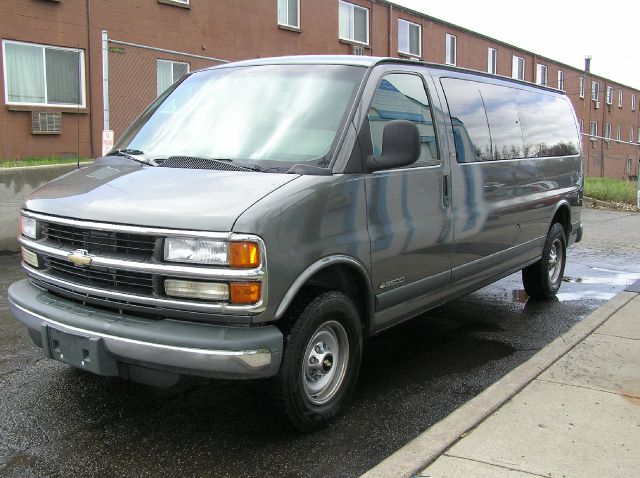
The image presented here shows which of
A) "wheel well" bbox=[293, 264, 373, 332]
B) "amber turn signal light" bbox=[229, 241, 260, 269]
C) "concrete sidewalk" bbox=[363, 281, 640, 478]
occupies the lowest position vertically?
"concrete sidewalk" bbox=[363, 281, 640, 478]

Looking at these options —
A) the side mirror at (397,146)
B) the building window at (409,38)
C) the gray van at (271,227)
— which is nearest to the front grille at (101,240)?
the gray van at (271,227)

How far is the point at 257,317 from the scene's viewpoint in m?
3.07

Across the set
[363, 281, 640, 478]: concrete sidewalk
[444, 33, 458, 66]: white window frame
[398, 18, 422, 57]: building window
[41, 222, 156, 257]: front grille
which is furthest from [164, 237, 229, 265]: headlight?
[444, 33, 458, 66]: white window frame

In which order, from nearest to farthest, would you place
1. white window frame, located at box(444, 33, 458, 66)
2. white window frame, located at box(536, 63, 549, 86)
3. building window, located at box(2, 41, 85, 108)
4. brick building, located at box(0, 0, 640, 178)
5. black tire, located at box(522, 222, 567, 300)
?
black tire, located at box(522, 222, 567, 300) → brick building, located at box(0, 0, 640, 178) → building window, located at box(2, 41, 85, 108) → white window frame, located at box(444, 33, 458, 66) → white window frame, located at box(536, 63, 549, 86)

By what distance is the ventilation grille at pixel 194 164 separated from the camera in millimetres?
3540

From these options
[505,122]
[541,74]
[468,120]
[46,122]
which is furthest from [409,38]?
[468,120]

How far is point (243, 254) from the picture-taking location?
2.99 metres

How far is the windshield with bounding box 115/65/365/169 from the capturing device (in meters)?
3.70

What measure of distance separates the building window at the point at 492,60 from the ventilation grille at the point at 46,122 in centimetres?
1927

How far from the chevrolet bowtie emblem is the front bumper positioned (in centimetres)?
27

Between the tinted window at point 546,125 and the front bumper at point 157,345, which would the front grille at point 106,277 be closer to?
the front bumper at point 157,345

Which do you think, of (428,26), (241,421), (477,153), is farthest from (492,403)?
(428,26)

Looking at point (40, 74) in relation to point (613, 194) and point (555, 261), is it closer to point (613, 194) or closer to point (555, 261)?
point (555, 261)

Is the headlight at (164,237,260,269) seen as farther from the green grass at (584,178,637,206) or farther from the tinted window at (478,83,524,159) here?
the green grass at (584,178,637,206)
